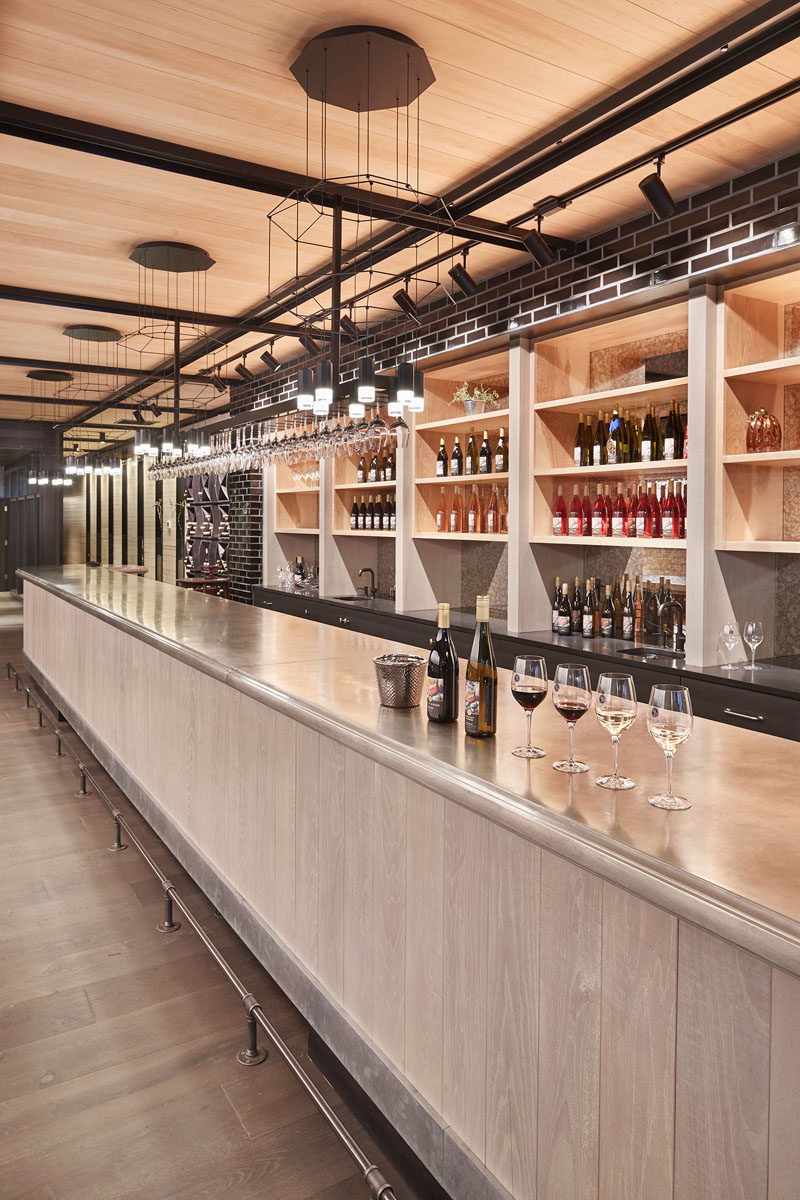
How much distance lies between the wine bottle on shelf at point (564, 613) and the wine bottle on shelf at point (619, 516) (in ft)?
1.63

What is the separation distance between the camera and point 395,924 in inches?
75.9

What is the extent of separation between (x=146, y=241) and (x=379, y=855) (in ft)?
12.0

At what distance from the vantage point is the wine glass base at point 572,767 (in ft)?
5.26

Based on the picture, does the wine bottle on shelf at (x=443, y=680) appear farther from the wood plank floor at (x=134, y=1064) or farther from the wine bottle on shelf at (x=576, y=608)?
the wine bottle on shelf at (x=576, y=608)

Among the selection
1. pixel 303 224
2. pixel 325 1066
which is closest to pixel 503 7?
pixel 303 224

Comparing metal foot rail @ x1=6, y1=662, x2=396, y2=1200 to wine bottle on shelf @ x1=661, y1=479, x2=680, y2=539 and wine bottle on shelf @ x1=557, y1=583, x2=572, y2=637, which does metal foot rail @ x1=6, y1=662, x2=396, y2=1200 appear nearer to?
wine bottle on shelf @ x1=557, y1=583, x2=572, y2=637

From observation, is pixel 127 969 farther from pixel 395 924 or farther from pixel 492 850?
pixel 492 850

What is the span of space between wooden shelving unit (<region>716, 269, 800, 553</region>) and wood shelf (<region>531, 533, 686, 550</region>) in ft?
0.87

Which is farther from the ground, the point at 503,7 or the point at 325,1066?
the point at 503,7

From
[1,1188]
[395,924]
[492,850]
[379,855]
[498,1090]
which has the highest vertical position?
[492,850]

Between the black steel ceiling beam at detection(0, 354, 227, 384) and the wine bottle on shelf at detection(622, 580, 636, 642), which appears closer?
the wine bottle on shelf at detection(622, 580, 636, 642)

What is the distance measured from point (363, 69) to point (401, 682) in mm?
1962

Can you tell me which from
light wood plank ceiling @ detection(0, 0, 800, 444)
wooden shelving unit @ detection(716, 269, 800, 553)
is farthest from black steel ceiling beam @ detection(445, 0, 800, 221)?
wooden shelving unit @ detection(716, 269, 800, 553)

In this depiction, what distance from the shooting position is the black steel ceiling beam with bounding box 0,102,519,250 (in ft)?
9.83
